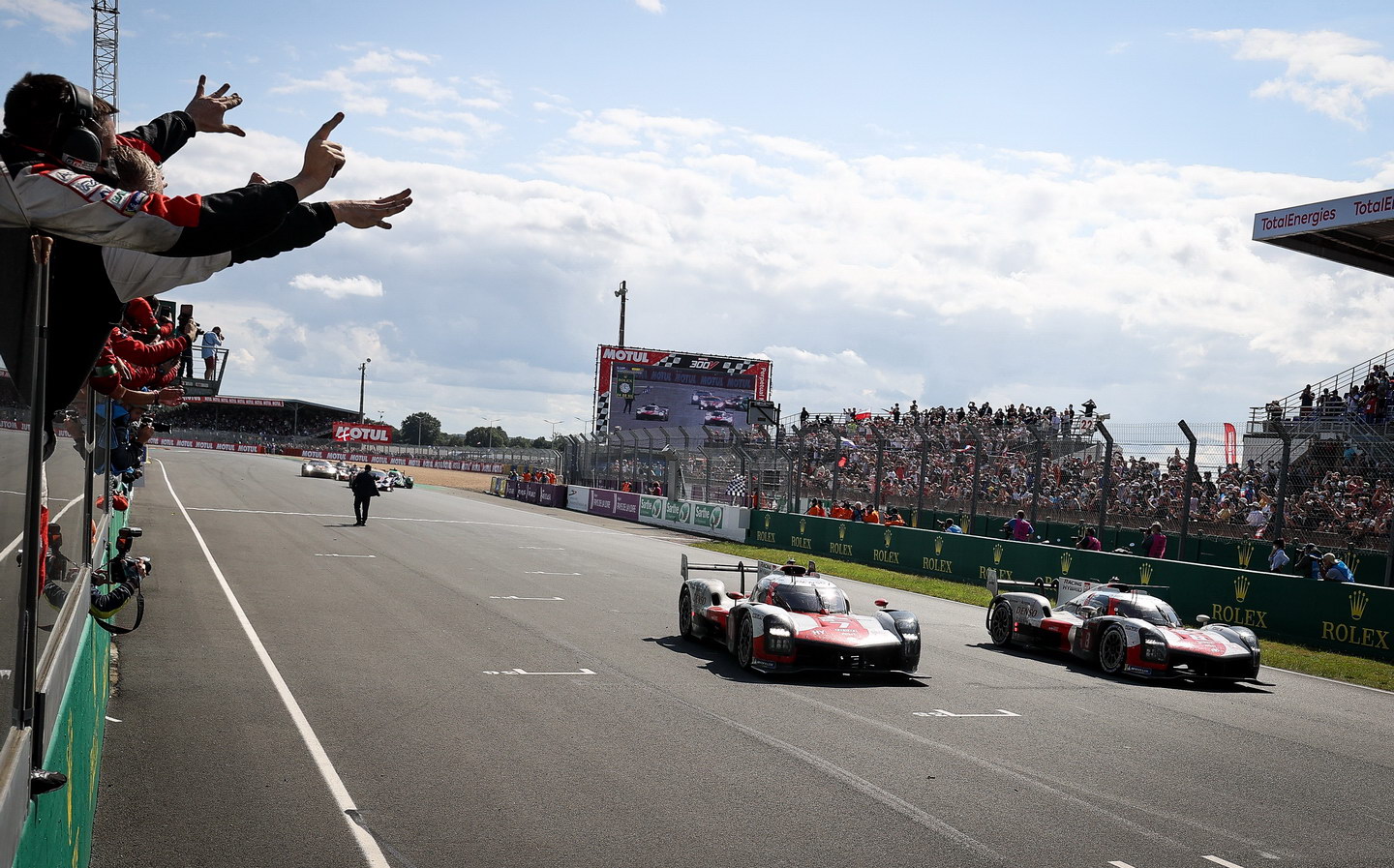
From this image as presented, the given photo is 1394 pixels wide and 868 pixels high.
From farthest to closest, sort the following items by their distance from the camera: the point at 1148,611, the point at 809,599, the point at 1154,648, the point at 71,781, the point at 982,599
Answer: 1. the point at 982,599
2. the point at 1148,611
3. the point at 1154,648
4. the point at 809,599
5. the point at 71,781

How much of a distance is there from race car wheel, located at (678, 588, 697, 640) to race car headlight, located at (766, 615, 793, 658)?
237cm

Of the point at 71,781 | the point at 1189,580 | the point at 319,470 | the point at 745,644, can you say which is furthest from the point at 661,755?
the point at 319,470

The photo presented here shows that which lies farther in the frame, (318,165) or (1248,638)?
(1248,638)

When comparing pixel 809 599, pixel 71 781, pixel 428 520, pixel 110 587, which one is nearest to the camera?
pixel 71 781

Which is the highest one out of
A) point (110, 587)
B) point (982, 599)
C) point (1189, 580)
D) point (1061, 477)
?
point (1061, 477)

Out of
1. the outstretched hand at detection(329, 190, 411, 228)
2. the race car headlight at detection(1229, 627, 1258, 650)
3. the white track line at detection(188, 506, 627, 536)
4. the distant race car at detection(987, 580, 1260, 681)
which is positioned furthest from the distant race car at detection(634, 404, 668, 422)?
the outstretched hand at detection(329, 190, 411, 228)

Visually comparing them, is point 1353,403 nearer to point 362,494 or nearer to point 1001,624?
point 1001,624

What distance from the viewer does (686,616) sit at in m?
14.0

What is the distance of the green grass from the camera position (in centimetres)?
1445

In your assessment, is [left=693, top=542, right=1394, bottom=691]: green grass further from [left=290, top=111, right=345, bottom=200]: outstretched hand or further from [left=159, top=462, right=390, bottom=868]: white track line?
[left=290, top=111, right=345, bottom=200]: outstretched hand

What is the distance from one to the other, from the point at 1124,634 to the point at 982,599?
823 centimetres

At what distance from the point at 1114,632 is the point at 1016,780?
601 cm

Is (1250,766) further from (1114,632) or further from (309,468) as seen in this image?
(309,468)

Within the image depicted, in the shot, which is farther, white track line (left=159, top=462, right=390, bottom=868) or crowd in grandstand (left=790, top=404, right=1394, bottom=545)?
crowd in grandstand (left=790, top=404, right=1394, bottom=545)
